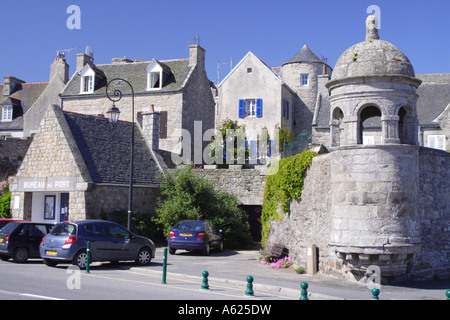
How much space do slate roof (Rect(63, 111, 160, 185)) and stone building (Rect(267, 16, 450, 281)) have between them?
11.9m

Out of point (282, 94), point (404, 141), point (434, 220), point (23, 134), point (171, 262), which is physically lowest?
point (171, 262)

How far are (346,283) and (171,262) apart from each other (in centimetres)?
666

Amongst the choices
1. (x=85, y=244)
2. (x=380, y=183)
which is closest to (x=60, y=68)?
(x=85, y=244)

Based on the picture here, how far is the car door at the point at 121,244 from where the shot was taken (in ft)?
50.9

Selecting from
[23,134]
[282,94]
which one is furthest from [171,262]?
[23,134]

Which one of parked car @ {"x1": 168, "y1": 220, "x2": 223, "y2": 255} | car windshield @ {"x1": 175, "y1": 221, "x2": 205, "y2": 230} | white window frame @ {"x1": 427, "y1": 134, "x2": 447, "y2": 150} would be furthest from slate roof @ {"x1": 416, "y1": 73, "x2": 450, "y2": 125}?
car windshield @ {"x1": 175, "y1": 221, "x2": 205, "y2": 230}

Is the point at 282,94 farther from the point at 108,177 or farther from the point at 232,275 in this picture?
the point at 232,275

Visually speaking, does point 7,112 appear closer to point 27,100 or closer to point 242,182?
point 27,100

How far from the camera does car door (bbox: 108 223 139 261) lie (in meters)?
15.5

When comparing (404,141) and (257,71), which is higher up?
(257,71)

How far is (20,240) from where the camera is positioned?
16.5 meters

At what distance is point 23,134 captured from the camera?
40469 millimetres

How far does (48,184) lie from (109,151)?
3262mm

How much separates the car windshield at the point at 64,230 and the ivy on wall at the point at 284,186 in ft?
21.8
